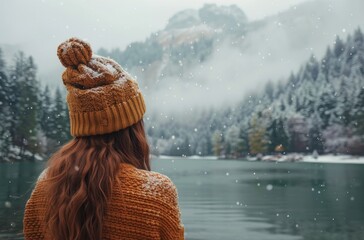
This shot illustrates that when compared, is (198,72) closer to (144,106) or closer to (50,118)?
(50,118)

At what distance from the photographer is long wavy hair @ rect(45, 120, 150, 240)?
1272mm

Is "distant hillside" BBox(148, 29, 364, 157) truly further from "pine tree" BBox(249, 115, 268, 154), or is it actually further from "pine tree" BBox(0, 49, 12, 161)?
"pine tree" BBox(0, 49, 12, 161)

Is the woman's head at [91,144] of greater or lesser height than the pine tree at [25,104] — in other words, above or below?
below

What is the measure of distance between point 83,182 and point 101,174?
0.19 feet

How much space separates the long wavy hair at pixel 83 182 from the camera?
1.27 meters

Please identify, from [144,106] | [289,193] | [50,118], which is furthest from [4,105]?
[144,106]

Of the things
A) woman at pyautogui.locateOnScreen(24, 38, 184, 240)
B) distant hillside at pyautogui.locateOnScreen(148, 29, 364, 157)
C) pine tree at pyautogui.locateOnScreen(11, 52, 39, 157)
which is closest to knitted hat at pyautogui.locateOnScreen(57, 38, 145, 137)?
woman at pyautogui.locateOnScreen(24, 38, 184, 240)

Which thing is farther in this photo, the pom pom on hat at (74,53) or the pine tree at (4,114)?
the pine tree at (4,114)

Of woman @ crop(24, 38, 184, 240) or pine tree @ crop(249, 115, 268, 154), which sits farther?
pine tree @ crop(249, 115, 268, 154)

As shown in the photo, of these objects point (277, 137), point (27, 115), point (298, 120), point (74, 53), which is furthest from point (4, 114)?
point (298, 120)

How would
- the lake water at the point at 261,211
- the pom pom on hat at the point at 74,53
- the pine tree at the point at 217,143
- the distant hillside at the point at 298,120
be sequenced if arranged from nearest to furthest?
the pom pom on hat at the point at 74,53 < the lake water at the point at 261,211 < the distant hillside at the point at 298,120 < the pine tree at the point at 217,143

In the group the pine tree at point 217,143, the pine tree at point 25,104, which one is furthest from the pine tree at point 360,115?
the pine tree at point 25,104

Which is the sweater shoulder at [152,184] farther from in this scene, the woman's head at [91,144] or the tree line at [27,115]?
the tree line at [27,115]

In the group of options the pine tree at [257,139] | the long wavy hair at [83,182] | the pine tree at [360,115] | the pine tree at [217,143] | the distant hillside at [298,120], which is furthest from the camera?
the pine tree at [217,143]
